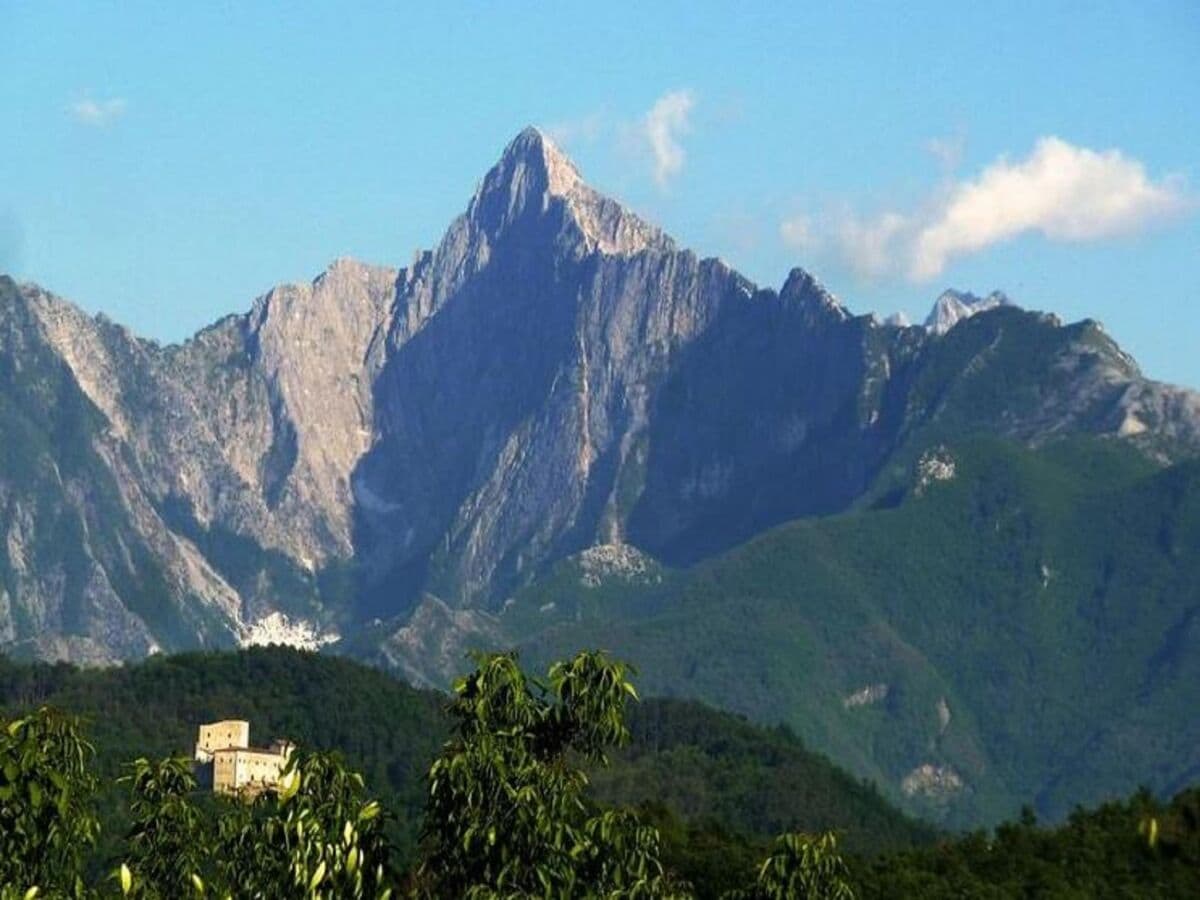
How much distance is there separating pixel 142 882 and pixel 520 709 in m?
6.90

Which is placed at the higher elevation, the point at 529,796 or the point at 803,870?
the point at 529,796

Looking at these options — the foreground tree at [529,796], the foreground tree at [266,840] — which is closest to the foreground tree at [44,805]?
the foreground tree at [266,840]

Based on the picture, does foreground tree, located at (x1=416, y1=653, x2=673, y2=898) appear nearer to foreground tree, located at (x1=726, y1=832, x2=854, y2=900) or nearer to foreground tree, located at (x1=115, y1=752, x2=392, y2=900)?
foreground tree, located at (x1=115, y1=752, x2=392, y2=900)

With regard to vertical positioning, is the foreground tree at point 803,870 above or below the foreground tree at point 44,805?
below

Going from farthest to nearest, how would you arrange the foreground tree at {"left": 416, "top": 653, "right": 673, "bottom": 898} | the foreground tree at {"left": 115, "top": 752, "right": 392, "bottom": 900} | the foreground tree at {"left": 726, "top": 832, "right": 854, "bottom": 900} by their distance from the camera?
1. the foreground tree at {"left": 726, "top": 832, "right": 854, "bottom": 900}
2. the foreground tree at {"left": 416, "top": 653, "right": 673, "bottom": 898}
3. the foreground tree at {"left": 115, "top": 752, "right": 392, "bottom": 900}

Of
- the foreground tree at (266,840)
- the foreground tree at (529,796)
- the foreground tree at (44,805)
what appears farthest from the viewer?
the foreground tree at (44,805)

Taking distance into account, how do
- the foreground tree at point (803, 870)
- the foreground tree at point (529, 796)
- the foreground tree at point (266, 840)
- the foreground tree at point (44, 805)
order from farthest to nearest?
the foreground tree at point (803, 870), the foreground tree at point (44, 805), the foreground tree at point (529, 796), the foreground tree at point (266, 840)

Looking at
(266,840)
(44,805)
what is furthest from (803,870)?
(44,805)

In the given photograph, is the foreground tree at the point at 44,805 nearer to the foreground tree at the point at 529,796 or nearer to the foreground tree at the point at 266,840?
the foreground tree at the point at 266,840

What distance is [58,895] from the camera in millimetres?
47562

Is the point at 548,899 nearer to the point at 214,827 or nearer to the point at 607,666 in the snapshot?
the point at 607,666

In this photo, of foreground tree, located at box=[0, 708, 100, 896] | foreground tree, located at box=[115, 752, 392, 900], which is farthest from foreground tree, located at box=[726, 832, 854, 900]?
foreground tree, located at box=[0, 708, 100, 896]

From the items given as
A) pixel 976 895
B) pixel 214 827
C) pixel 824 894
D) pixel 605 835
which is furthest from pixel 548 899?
pixel 976 895

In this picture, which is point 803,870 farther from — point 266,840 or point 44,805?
point 44,805
